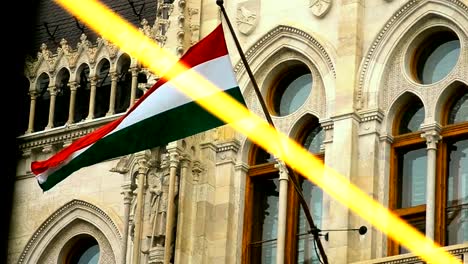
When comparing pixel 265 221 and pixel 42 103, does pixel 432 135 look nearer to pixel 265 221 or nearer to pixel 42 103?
pixel 265 221

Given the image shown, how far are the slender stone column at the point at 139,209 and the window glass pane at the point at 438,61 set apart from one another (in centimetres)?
510

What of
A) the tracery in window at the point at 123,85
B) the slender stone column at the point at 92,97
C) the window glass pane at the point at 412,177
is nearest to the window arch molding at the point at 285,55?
the window glass pane at the point at 412,177

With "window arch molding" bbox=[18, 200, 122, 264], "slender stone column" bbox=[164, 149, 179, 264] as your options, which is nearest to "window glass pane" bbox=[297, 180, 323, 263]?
"slender stone column" bbox=[164, 149, 179, 264]

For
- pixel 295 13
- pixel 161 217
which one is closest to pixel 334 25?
pixel 295 13

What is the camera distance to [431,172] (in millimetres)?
22812

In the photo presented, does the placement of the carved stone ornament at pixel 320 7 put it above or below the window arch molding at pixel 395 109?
above

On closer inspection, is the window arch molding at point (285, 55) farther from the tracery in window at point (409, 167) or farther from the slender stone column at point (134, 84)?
the slender stone column at point (134, 84)

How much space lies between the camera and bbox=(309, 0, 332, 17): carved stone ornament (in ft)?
82.2

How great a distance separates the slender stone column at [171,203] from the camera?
959 inches

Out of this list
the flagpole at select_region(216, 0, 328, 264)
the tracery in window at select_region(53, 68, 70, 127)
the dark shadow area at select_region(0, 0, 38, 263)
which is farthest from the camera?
the tracery in window at select_region(53, 68, 70, 127)

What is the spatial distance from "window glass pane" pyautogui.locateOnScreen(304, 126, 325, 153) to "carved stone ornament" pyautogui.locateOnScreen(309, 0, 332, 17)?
1969mm

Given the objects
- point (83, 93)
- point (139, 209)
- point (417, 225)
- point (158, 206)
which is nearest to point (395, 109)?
point (417, 225)

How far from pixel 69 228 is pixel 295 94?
24.3ft

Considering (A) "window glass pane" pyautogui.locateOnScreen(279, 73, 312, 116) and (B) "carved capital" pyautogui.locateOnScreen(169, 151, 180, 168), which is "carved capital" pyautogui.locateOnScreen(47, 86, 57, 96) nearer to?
(B) "carved capital" pyautogui.locateOnScreen(169, 151, 180, 168)
